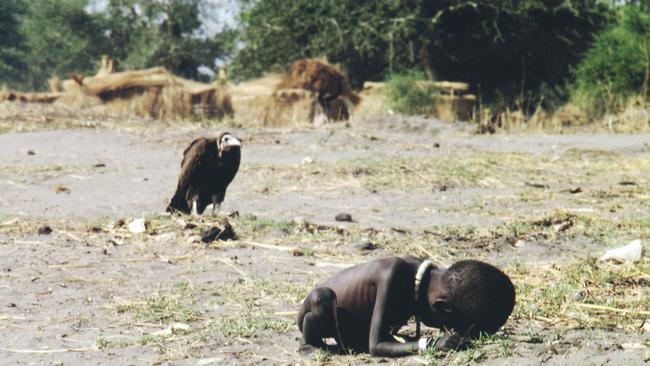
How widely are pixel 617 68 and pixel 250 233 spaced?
53.1 ft

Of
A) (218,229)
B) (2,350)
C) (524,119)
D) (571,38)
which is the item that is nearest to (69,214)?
(218,229)

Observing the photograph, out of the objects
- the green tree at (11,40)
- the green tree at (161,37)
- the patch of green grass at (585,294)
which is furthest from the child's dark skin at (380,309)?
the green tree at (11,40)

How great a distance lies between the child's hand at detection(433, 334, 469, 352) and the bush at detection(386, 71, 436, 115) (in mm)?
16363

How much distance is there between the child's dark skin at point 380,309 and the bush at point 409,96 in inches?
633

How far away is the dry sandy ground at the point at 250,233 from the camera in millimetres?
4393

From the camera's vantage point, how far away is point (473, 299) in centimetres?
385

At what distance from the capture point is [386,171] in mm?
10977

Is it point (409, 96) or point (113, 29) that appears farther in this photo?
point (113, 29)

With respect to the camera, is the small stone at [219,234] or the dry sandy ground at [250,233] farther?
the small stone at [219,234]

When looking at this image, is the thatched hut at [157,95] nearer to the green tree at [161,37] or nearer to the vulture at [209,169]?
the vulture at [209,169]

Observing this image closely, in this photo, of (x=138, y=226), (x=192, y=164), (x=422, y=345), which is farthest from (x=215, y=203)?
(x=422, y=345)

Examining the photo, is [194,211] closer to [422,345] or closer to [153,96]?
[422,345]

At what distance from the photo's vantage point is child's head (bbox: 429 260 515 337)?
3.85m

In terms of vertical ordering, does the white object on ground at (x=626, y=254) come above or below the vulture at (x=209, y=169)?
below
